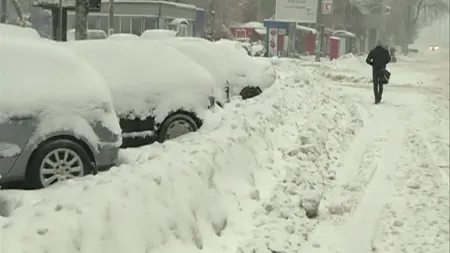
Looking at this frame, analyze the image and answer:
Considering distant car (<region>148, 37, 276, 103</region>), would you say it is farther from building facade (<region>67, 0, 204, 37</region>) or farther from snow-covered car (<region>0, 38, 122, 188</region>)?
snow-covered car (<region>0, 38, 122, 188</region>)

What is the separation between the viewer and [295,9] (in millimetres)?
12133

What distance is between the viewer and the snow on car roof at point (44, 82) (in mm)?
5363

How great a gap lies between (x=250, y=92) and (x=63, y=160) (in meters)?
8.53

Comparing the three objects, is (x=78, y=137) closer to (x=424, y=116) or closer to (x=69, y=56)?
(x=69, y=56)

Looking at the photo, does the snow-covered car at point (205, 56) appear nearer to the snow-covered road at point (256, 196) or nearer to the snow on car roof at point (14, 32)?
the snow-covered road at point (256, 196)

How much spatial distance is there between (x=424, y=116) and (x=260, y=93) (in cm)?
343

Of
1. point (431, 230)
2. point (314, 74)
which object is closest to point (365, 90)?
point (314, 74)

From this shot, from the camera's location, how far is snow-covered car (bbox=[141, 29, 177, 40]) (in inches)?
444

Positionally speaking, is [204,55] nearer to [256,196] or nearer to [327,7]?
[327,7]

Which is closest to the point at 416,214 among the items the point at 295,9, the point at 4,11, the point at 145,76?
the point at 145,76

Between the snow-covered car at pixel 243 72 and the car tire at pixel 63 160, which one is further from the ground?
the snow-covered car at pixel 243 72

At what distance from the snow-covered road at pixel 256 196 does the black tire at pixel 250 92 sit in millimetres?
3067

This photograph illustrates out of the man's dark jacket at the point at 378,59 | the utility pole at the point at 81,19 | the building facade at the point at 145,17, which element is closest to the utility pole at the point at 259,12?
the building facade at the point at 145,17

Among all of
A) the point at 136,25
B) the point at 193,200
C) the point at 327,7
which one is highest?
the point at 327,7
